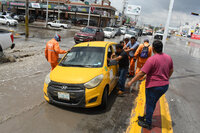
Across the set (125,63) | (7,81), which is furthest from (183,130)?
(7,81)

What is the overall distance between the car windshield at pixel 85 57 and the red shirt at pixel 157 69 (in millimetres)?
1594

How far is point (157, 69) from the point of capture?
2.93m

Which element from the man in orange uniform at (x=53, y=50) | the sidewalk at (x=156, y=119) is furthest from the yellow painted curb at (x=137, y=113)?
the man in orange uniform at (x=53, y=50)

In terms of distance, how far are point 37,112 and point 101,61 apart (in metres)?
2.05

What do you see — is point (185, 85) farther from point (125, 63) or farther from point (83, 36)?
point (83, 36)

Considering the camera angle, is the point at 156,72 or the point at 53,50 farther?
the point at 53,50

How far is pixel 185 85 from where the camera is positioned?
6594mm

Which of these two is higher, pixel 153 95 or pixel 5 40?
pixel 5 40

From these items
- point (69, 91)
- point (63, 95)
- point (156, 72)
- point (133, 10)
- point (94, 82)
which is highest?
point (133, 10)

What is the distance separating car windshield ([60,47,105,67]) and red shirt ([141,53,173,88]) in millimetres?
1594

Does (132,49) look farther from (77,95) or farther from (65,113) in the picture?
(65,113)

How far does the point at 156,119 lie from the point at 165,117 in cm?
30

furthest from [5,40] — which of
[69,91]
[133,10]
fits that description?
[133,10]

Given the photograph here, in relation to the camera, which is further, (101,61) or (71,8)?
(71,8)
